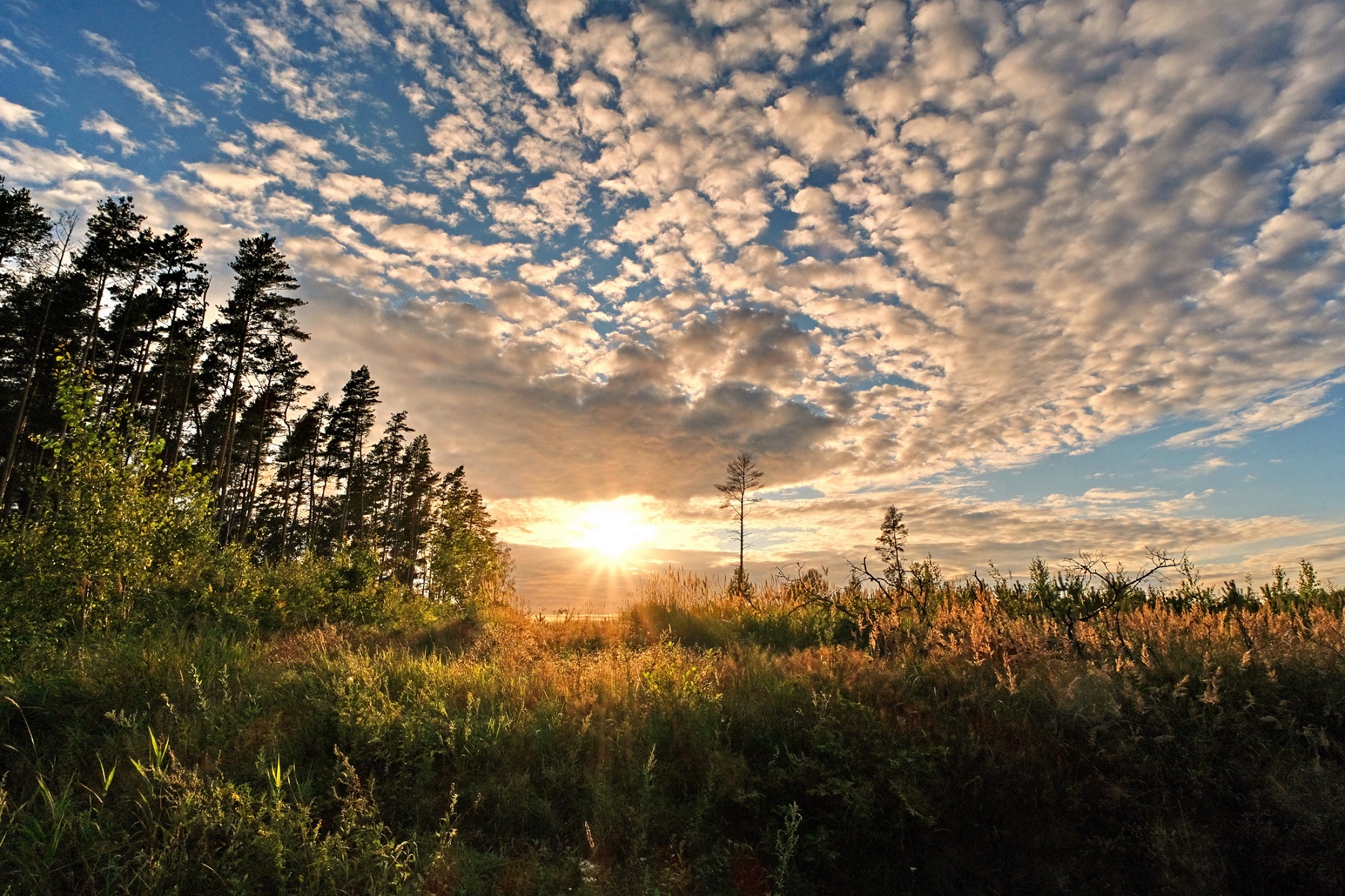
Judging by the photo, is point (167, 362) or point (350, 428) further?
point (350, 428)

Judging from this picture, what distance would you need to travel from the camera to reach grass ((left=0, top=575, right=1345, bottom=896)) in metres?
4.92

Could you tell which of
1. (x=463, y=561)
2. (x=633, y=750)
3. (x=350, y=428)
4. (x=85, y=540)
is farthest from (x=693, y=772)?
(x=350, y=428)

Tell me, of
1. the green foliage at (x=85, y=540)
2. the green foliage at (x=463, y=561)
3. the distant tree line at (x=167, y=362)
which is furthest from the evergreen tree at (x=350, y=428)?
the green foliage at (x=85, y=540)

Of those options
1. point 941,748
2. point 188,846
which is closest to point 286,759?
point 188,846

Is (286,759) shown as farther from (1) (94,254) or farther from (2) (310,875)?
(1) (94,254)

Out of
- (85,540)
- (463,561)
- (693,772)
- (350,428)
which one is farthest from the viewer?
(350,428)

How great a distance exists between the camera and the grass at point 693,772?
492 cm

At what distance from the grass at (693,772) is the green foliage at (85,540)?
6.05ft

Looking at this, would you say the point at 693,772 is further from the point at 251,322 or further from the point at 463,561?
the point at 251,322

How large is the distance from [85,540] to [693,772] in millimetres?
10040

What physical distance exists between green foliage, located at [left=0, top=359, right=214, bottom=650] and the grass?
184 cm

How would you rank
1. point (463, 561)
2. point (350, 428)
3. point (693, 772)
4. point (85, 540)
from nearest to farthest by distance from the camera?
point (693, 772) → point (85, 540) → point (463, 561) → point (350, 428)

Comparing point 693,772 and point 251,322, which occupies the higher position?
point 251,322

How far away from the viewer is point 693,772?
630cm
